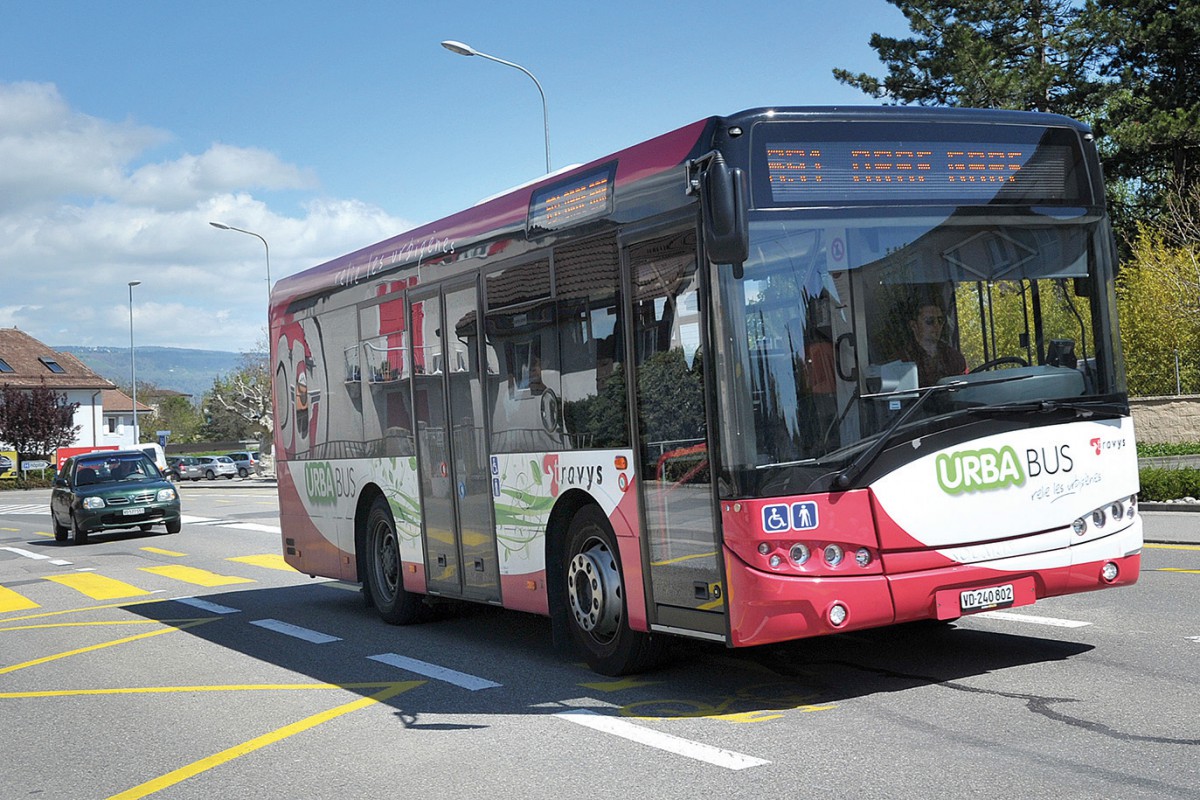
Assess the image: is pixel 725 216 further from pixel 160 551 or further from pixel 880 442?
pixel 160 551

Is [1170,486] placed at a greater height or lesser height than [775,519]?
lesser

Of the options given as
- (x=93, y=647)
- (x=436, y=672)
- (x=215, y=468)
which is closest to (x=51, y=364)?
(x=215, y=468)

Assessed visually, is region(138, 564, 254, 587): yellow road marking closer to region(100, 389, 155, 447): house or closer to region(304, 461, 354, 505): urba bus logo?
region(304, 461, 354, 505): urba bus logo

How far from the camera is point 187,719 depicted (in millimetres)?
8219

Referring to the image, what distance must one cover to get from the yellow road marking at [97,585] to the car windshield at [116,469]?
897 cm

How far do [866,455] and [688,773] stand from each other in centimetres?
197

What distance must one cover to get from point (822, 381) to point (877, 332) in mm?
405

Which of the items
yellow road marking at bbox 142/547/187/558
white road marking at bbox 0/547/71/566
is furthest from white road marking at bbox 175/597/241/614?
white road marking at bbox 0/547/71/566

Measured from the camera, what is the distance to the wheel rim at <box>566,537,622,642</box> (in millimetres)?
8367

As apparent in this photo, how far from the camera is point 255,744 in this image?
7.36 m

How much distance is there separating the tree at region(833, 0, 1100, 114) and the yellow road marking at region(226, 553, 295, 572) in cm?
2392

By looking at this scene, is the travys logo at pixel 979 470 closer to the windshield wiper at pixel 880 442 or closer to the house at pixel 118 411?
the windshield wiper at pixel 880 442

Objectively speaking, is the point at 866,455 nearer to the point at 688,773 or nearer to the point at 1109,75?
the point at 688,773

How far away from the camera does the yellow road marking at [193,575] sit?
1719 centimetres
